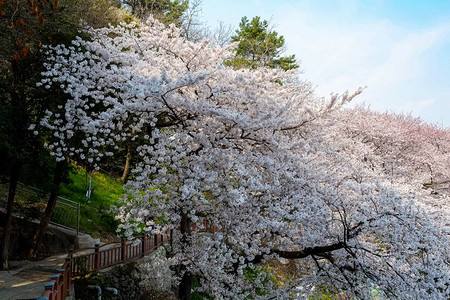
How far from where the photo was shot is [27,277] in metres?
9.60

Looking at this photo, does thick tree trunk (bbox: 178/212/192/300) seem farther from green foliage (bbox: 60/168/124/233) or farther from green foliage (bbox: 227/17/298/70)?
green foliage (bbox: 227/17/298/70)

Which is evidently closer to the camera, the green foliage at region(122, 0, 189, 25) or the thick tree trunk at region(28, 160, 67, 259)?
the thick tree trunk at region(28, 160, 67, 259)

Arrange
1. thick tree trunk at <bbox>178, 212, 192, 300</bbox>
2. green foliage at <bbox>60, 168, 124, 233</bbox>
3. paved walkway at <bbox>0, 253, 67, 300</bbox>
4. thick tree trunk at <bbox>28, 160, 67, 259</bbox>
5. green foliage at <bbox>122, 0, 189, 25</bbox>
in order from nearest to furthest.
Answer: paved walkway at <bbox>0, 253, 67, 300</bbox>, thick tree trunk at <bbox>178, 212, 192, 300</bbox>, thick tree trunk at <bbox>28, 160, 67, 259</bbox>, green foliage at <bbox>60, 168, 124, 233</bbox>, green foliage at <bbox>122, 0, 189, 25</bbox>

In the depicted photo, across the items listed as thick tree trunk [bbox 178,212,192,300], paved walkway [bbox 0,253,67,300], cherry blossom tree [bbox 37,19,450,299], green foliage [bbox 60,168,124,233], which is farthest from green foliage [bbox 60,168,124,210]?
cherry blossom tree [bbox 37,19,450,299]

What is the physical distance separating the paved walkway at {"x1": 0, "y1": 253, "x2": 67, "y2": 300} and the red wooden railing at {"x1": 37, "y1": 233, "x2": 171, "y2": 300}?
2.39 feet

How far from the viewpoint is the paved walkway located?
8.18m

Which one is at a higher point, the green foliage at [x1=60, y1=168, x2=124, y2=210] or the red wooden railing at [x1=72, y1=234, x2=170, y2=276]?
the green foliage at [x1=60, y1=168, x2=124, y2=210]

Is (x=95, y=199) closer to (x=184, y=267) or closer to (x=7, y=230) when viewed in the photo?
(x=7, y=230)

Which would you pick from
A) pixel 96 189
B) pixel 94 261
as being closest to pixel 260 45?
pixel 96 189

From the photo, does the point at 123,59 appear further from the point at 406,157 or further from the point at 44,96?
the point at 406,157

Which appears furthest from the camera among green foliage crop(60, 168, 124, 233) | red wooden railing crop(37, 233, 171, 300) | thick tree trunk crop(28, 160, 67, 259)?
green foliage crop(60, 168, 124, 233)

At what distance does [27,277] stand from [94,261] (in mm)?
1625

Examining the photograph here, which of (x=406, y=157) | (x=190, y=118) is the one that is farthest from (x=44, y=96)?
(x=406, y=157)

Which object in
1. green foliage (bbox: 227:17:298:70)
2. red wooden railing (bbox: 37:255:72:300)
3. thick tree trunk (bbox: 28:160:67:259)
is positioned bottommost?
red wooden railing (bbox: 37:255:72:300)
